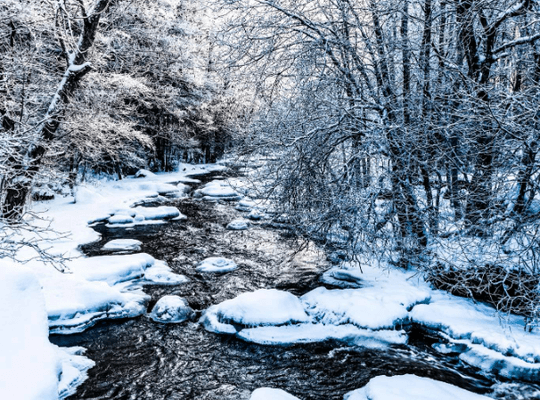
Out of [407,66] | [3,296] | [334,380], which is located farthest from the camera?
[407,66]

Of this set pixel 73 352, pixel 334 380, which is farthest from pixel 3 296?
pixel 334 380

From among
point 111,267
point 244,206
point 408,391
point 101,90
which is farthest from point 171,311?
point 101,90

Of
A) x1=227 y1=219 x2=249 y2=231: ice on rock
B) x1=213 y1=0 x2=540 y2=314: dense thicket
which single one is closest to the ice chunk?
x1=213 y1=0 x2=540 y2=314: dense thicket

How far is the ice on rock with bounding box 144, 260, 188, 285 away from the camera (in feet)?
25.9

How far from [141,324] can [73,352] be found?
113 cm

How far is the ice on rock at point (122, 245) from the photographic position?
379 inches

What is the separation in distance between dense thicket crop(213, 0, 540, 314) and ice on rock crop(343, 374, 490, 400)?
2.09 meters

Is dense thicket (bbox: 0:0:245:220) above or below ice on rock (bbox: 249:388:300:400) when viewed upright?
above

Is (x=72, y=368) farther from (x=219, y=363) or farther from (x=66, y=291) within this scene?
(x=219, y=363)

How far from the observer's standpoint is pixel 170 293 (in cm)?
745

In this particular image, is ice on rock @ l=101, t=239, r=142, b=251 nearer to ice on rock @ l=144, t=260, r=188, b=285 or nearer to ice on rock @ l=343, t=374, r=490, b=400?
ice on rock @ l=144, t=260, r=188, b=285

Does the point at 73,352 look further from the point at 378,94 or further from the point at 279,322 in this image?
the point at 378,94

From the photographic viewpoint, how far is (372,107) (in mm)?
7121

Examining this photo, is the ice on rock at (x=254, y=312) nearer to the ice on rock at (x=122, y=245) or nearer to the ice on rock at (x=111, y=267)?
the ice on rock at (x=111, y=267)
